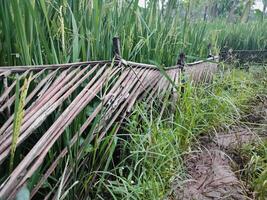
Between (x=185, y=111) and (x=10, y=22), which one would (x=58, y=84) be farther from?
(x=185, y=111)

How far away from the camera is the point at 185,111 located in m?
1.85

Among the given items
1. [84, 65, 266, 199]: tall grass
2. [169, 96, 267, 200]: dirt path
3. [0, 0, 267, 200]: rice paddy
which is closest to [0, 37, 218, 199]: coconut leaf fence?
[0, 0, 267, 200]: rice paddy

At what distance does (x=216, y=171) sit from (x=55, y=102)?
0.93 metres

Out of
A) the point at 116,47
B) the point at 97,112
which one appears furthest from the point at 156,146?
the point at 116,47

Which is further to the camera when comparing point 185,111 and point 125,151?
point 185,111

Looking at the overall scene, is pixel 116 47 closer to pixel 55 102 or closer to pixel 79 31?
pixel 79 31

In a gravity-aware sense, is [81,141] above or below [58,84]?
below

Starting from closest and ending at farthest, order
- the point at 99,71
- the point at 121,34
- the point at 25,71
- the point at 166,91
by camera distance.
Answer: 1. the point at 25,71
2. the point at 99,71
3. the point at 121,34
4. the point at 166,91

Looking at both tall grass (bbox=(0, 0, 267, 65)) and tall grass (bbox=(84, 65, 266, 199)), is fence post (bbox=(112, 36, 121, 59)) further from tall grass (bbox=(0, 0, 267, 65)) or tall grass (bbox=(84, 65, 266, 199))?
tall grass (bbox=(84, 65, 266, 199))

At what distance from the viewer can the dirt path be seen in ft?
4.24

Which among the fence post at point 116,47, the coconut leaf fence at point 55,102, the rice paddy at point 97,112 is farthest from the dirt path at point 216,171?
the fence post at point 116,47

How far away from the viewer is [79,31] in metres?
1.28

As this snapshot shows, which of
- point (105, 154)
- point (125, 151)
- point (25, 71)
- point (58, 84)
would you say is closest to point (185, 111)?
point (125, 151)

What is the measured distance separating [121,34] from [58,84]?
2.34ft
